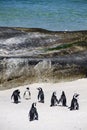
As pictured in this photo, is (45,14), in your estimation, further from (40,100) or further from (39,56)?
(40,100)

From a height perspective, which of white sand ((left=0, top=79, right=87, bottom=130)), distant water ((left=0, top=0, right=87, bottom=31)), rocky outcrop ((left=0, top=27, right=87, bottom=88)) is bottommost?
white sand ((left=0, top=79, right=87, bottom=130))

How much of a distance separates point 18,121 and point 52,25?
111 feet

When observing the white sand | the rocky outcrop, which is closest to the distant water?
the rocky outcrop

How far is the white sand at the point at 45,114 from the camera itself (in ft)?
80.4

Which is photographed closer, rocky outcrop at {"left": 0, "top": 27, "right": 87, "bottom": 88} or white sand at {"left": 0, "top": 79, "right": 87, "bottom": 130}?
white sand at {"left": 0, "top": 79, "right": 87, "bottom": 130}

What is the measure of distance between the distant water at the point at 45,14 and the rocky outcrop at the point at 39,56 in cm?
2014

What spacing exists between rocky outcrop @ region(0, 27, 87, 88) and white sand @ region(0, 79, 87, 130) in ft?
4.20

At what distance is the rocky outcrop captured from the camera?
101 ft

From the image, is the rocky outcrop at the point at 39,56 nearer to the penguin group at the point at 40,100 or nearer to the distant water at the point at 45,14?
the penguin group at the point at 40,100

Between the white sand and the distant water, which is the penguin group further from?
the distant water

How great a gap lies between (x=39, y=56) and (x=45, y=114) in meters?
6.78

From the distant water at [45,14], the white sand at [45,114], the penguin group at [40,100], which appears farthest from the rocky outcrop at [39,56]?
the distant water at [45,14]

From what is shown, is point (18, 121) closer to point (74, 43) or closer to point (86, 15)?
point (74, 43)

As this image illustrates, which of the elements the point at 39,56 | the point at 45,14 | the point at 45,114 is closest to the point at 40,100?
the point at 45,114
